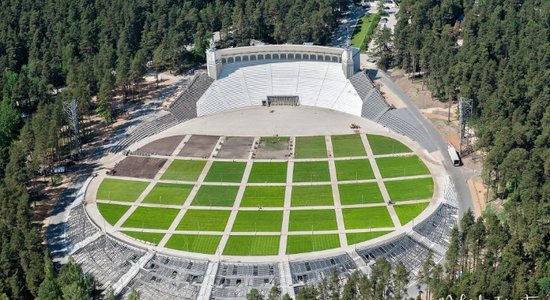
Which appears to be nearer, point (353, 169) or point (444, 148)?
point (353, 169)

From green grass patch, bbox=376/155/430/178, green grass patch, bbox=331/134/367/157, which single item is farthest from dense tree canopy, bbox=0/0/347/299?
green grass patch, bbox=376/155/430/178

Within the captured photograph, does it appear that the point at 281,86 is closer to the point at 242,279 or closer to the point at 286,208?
the point at 286,208

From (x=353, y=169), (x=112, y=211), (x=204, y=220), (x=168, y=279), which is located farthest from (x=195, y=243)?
(x=353, y=169)

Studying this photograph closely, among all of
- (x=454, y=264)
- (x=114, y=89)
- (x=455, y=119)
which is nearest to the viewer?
(x=454, y=264)

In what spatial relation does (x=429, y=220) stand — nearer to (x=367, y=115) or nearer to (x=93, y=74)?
(x=367, y=115)

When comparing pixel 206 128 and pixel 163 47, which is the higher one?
pixel 163 47

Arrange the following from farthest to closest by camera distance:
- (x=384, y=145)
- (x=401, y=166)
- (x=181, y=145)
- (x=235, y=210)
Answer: (x=181, y=145), (x=384, y=145), (x=401, y=166), (x=235, y=210)

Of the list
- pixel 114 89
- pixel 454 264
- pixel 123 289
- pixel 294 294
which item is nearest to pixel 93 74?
pixel 114 89
